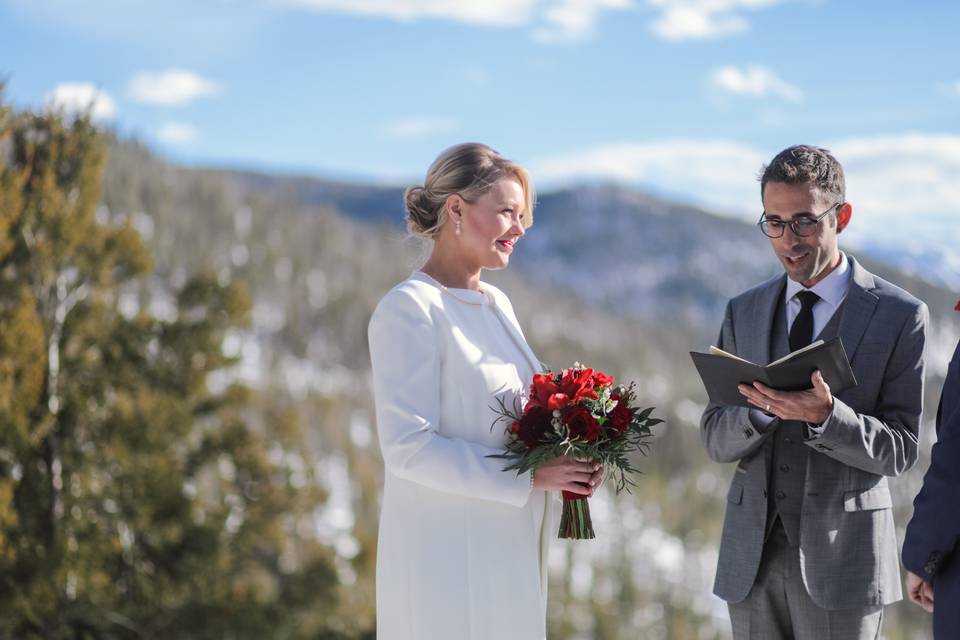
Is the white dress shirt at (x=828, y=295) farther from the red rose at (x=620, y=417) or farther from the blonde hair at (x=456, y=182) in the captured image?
the blonde hair at (x=456, y=182)

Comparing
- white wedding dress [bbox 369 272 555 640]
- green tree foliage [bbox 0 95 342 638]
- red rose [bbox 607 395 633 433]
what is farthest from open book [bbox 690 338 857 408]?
green tree foliage [bbox 0 95 342 638]

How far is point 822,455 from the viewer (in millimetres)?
3555

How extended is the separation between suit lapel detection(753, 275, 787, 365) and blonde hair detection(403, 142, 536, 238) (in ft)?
3.10

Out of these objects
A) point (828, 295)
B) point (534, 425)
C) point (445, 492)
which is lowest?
point (445, 492)

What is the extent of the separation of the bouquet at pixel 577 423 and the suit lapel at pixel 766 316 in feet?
1.70

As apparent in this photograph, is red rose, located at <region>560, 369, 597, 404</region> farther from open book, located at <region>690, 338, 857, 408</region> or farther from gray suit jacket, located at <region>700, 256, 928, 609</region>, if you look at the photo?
gray suit jacket, located at <region>700, 256, 928, 609</region>

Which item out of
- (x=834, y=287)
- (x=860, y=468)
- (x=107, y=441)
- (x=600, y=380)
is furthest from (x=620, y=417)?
(x=107, y=441)

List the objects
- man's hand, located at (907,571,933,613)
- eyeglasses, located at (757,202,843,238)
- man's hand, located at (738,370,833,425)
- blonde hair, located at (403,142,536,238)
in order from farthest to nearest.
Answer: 1. blonde hair, located at (403,142,536,238)
2. eyeglasses, located at (757,202,843,238)
3. man's hand, located at (738,370,833,425)
4. man's hand, located at (907,571,933,613)

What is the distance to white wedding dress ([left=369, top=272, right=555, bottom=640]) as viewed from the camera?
344 centimetres

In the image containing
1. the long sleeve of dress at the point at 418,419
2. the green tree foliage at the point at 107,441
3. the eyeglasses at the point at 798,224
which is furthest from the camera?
the green tree foliage at the point at 107,441

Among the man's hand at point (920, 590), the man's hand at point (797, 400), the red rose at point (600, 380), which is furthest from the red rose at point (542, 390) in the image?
the man's hand at point (920, 590)

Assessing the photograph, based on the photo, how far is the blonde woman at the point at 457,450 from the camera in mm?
3455

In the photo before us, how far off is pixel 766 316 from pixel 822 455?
55cm

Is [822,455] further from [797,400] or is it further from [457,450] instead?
[457,450]
